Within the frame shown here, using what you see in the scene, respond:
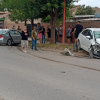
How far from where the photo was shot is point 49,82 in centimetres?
724

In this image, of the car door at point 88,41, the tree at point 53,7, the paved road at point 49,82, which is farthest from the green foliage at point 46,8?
the paved road at point 49,82

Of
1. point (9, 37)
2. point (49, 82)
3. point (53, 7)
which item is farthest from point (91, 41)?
point (9, 37)

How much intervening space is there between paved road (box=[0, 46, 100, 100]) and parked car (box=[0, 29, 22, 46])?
862cm

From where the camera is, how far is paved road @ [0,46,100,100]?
19.6 feet

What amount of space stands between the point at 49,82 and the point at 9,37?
12339 millimetres

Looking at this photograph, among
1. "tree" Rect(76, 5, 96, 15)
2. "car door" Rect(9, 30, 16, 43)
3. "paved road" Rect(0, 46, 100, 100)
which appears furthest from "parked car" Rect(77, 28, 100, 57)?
"tree" Rect(76, 5, 96, 15)

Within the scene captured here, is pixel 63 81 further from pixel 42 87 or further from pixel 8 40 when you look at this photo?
pixel 8 40

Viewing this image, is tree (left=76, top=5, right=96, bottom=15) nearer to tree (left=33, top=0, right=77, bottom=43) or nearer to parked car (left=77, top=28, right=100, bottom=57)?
tree (left=33, top=0, right=77, bottom=43)

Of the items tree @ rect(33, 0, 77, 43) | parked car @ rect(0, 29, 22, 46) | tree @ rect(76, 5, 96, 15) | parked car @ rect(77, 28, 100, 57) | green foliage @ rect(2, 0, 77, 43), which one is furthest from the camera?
tree @ rect(76, 5, 96, 15)

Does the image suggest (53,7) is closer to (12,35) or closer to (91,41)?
(12,35)

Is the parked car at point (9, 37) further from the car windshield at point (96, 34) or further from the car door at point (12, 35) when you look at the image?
the car windshield at point (96, 34)

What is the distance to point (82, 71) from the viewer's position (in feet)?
29.4

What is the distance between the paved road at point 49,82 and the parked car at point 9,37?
8.62 m

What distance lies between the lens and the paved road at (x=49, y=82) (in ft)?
19.6
